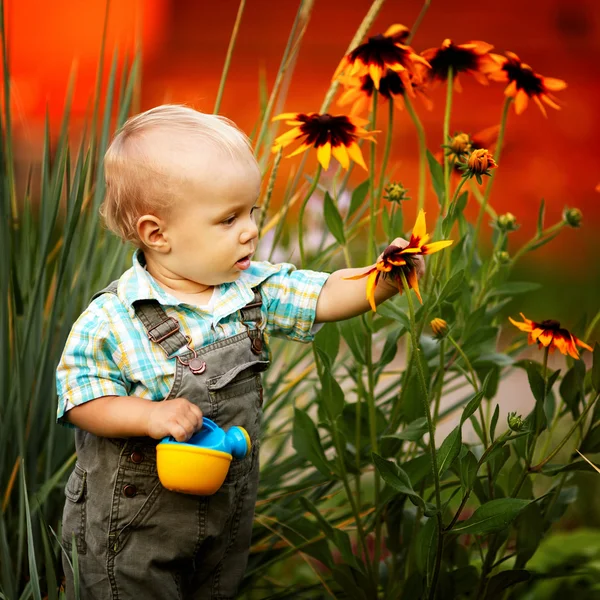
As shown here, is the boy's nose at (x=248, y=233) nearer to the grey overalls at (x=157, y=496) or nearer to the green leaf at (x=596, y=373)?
the grey overalls at (x=157, y=496)

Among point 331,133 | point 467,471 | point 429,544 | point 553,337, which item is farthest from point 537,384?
point 331,133

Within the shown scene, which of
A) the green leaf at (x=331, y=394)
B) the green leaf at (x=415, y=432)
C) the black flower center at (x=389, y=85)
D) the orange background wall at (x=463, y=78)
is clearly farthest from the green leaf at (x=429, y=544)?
the orange background wall at (x=463, y=78)

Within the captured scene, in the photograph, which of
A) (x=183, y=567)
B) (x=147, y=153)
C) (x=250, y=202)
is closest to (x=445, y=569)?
(x=183, y=567)

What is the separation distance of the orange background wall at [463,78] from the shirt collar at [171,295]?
3044mm

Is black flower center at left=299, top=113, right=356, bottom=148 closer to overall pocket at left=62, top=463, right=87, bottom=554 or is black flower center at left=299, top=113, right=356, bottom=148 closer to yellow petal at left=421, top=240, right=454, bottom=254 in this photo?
yellow petal at left=421, top=240, right=454, bottom=254

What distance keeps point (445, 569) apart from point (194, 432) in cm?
62

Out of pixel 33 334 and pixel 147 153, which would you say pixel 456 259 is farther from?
pixel 33 334

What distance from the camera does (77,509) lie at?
1.24m

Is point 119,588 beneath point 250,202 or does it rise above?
beneath

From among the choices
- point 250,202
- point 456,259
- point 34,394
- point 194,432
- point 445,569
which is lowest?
point 445,569

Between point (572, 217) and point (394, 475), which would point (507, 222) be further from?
point (394, 475)

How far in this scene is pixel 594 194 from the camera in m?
4.59

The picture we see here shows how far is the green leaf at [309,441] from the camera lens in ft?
4.82

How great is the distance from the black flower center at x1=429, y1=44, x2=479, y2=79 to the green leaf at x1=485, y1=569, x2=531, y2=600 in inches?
31.8
